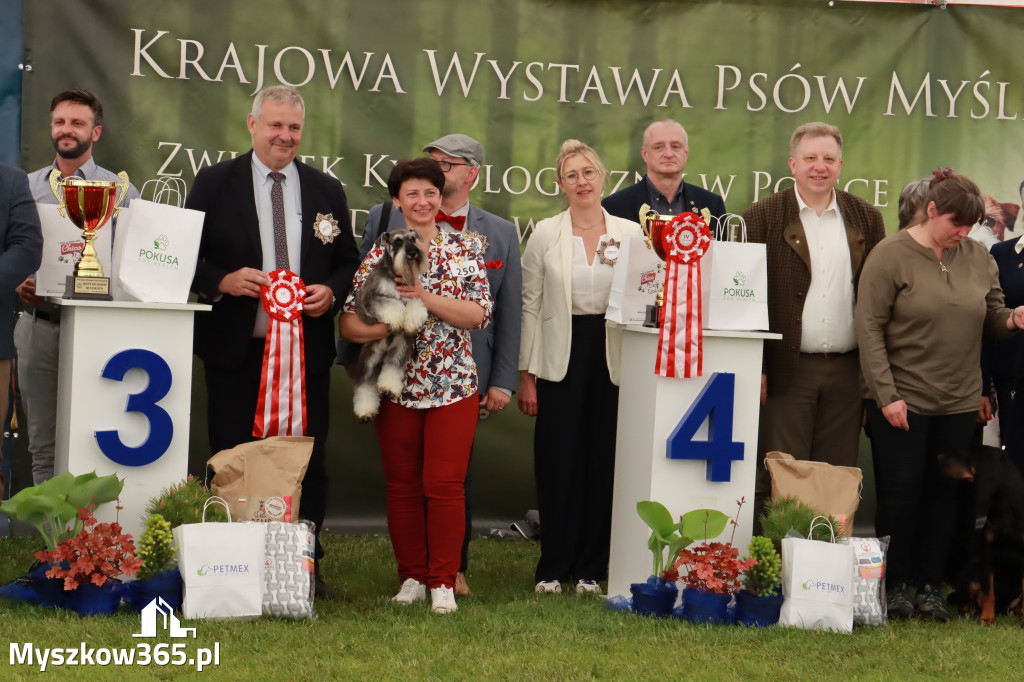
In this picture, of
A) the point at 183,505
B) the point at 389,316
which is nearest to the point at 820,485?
the point at 389,316

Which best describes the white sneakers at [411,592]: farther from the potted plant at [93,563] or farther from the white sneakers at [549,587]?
the potted plant at [93,563]

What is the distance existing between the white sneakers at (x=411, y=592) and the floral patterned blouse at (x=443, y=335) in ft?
2.04

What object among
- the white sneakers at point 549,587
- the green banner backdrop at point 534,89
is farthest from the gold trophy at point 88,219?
the white sneakers at point 549,587

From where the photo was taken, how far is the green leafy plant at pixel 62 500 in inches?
141

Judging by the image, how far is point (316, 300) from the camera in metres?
4.05

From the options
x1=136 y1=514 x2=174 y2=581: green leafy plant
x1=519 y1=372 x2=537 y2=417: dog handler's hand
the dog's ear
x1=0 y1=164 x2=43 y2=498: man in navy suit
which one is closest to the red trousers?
x1=519 y1=372 x2=537 y2=417: dog handler's hand

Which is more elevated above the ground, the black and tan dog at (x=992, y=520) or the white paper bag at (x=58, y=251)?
the white paper bag at (x=58, y=251)

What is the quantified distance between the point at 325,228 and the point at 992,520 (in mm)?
2470

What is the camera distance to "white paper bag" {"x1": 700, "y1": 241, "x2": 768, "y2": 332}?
4004 mm

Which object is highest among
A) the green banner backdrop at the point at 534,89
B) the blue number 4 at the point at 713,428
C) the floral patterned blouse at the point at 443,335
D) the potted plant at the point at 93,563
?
the green banner backdrop at the point at 534,89

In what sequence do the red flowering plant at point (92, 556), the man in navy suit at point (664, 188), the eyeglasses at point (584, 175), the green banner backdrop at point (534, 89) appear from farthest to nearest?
the green banner backdrop at point (534, 89) → the man in navy suit at point (664, 188) → the eyeglasses at point (584, 175) → the red flowering plant at point (92, 556)

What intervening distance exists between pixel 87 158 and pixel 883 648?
11.1 ft

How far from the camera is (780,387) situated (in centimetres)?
433

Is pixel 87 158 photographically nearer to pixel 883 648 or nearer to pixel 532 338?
pixel 532 338
